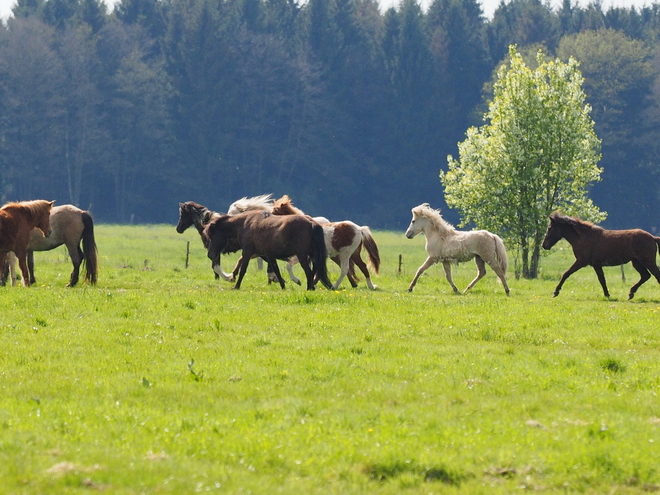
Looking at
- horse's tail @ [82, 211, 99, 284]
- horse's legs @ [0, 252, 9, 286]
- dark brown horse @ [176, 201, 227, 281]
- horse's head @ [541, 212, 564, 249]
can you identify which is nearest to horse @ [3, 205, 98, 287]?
horse's tail @ [82, 211, 99, 284]

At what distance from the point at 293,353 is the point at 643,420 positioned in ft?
16.6

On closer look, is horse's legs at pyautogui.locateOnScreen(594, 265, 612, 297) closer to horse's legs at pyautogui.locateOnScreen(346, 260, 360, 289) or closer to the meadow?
the meadow

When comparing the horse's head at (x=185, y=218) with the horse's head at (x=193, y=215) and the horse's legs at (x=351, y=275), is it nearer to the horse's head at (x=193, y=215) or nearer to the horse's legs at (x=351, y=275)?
the horse's head at (x=193, y=215)

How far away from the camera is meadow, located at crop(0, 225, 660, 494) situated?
7.79 metres

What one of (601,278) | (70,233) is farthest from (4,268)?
(601,278)

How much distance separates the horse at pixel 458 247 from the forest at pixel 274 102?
6953cm

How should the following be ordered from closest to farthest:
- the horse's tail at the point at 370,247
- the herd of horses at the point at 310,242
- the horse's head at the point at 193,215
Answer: the herd of horses at the point at 310,242 < the horse's tail at the point at 370,247 < the horse's head at the point at 193,215

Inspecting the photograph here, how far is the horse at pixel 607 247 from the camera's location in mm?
22297

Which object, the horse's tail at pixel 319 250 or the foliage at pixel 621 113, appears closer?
the horse's tail at pixel 319 250

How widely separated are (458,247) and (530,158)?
1419 centimetres

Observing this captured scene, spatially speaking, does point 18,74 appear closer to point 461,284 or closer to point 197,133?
point 197,133

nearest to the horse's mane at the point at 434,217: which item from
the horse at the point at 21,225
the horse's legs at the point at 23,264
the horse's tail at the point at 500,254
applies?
the horse's tail at the point at 500,254

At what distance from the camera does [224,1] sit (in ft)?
333

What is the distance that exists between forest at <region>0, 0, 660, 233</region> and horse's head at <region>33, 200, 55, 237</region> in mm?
67823
